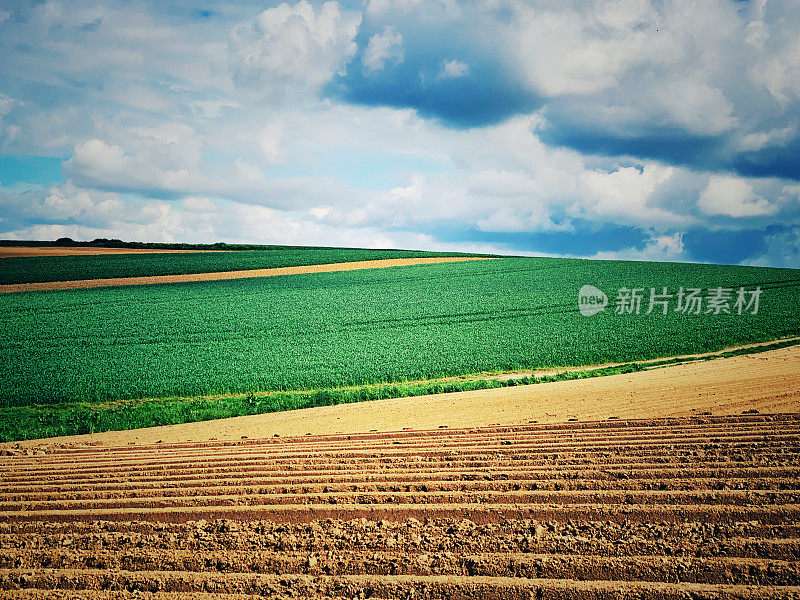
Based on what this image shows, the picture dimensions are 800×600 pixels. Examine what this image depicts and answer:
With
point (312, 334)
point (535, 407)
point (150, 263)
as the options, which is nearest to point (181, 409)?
point (535, 407)

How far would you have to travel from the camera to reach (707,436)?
34.8 ft

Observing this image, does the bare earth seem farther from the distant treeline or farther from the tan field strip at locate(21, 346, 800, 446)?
the distant treeline

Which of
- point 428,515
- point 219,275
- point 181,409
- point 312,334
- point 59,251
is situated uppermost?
point 59,251

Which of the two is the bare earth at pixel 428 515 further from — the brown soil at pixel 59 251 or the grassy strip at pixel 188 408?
the brown soil at pixel 59 251

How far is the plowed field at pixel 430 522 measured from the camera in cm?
585

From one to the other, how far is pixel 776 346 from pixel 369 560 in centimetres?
2640

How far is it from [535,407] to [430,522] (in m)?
9.61
